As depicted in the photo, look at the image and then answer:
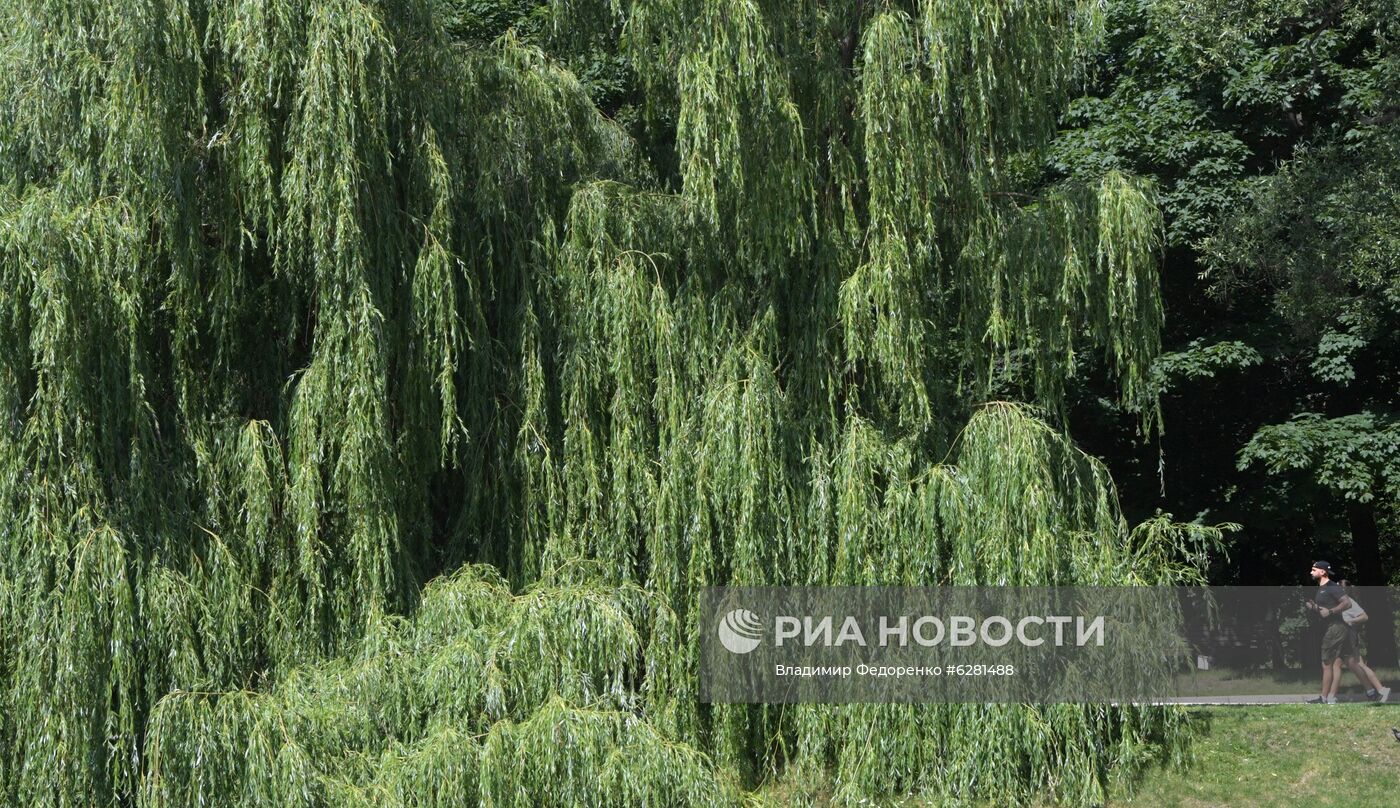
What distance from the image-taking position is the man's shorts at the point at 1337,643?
1314cm

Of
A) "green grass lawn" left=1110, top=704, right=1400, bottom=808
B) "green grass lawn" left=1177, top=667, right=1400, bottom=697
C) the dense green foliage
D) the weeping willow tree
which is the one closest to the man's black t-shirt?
"green grass lawn" left=1110, top=704, right=1400, bottom=808

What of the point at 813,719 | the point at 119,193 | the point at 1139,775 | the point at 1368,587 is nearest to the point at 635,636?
the point at 813,719

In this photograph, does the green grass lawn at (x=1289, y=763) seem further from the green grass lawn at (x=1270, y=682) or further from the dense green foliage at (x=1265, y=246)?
the green grass lawn at (x=1270, y=682)

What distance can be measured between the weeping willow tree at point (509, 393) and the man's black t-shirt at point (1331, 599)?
A: 3.78m

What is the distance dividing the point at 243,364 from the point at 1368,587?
14379mm

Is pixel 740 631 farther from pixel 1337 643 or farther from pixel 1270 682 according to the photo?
pixel 1270 682

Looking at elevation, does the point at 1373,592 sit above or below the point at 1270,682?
above

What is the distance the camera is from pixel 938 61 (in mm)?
10102

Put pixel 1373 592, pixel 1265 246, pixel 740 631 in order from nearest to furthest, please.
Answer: pixel 740 631 < pixel 1265 246 < pixel 1373 592

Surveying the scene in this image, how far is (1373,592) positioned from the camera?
1702 cm

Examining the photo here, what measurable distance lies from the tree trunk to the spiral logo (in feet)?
34.5

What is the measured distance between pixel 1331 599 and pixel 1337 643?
1.44ft

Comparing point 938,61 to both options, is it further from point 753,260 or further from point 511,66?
point 511,66

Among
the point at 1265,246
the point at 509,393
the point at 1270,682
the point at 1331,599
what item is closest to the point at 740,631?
the point at 509,393
